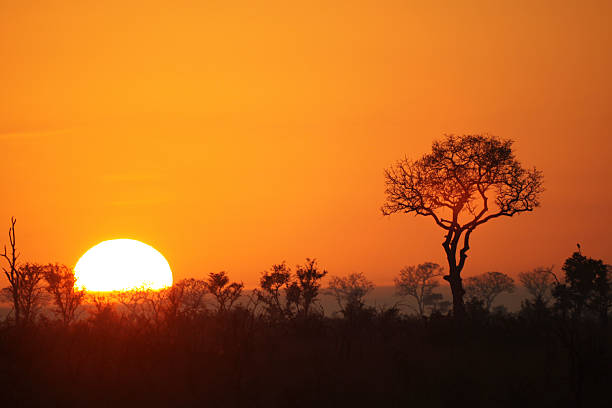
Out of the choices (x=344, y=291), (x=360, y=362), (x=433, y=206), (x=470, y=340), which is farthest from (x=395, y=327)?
(x=344, y=291)

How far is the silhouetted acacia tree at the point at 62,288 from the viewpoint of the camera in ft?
229

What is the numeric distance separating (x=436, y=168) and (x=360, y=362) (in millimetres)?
27140

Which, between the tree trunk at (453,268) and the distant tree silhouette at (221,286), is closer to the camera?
the tree trunk at (453,268)

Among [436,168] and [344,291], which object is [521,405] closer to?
[436,168]

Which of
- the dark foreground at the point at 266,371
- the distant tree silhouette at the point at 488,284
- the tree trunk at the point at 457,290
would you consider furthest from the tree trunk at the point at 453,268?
the distant tree silhouette at the point at 488,284

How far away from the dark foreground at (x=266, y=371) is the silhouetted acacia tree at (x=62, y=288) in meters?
50.6

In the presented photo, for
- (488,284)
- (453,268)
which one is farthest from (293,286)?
(488,284)

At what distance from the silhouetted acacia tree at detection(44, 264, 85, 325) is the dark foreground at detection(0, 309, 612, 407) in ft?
166

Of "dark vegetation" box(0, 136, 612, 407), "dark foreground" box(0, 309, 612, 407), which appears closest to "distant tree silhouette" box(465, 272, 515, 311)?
"dark vegetation" box(0, 136, 612, 407)

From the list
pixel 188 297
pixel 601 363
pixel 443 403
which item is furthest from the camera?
pixel 188 297

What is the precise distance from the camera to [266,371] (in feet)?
56.4

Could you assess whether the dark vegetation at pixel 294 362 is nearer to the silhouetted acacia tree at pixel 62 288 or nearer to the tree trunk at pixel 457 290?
the tree trunk at pixel 457 290

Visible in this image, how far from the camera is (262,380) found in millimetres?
16438

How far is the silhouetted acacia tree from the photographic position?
69812mm
